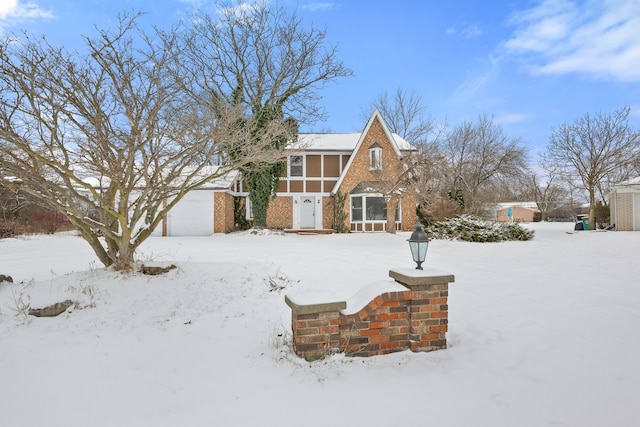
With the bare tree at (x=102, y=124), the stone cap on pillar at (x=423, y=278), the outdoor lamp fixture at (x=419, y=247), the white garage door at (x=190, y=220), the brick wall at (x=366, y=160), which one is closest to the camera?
the stone cap on pillar at (x=423, y=278)

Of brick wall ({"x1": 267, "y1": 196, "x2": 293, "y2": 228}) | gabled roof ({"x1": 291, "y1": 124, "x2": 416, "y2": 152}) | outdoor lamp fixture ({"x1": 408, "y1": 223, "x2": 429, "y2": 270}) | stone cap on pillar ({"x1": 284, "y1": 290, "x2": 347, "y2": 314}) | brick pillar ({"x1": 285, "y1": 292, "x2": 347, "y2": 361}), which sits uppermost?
gabled roof ({"x1": 291, "y1": 124, "x2": 416, "y2": 152})

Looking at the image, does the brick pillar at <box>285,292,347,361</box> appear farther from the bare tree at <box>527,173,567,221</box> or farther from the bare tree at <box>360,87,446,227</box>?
the bare tree at <box>527,173,567,221</box>

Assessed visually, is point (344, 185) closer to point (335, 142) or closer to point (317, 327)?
point (335, 142)

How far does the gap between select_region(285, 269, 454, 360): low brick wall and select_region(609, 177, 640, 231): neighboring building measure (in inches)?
751

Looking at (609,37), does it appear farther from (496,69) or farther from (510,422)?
(510,422)

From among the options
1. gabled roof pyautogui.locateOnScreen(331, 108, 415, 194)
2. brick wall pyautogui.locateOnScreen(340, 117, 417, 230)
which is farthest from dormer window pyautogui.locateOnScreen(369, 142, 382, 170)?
gabled roof pyautogui.locateOnScreen(331, 108, 415, 194)

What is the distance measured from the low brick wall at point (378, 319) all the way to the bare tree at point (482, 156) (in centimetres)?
2304

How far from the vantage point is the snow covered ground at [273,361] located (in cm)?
261

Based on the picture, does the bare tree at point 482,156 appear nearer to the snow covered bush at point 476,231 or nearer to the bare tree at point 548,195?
the snow covered bush at point 476,231

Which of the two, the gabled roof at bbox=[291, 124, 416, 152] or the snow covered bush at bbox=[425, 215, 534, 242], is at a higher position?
the gabled roof at bbox=[291, 124, 416, 152]

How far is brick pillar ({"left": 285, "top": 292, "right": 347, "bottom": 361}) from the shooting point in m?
3.26

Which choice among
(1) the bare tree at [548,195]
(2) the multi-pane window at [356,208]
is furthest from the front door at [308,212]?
(1) the bare tree at [548,195]

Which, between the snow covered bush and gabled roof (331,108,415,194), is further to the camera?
gabled roof (331,108,415,194)

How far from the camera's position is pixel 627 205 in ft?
55.4
